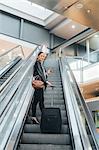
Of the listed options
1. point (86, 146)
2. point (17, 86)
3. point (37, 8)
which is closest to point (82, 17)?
point (17, 86)

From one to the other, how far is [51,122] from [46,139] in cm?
39

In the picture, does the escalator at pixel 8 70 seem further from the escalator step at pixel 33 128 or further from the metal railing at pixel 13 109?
the escalator step at pixel 33 128

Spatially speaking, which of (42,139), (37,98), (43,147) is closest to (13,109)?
(42,139)

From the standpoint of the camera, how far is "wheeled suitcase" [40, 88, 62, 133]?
211 inches

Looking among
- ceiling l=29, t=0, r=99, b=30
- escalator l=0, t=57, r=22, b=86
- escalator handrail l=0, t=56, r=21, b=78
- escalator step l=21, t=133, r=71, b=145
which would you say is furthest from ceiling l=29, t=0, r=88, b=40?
→ escalator step l=21, t=133, r=71, b=145

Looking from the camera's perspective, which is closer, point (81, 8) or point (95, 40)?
point (81, 8)

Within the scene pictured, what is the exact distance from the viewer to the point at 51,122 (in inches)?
213

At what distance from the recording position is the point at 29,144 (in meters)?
4.88

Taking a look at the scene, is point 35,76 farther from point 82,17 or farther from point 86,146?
point 86,146

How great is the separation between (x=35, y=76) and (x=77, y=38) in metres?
14.6

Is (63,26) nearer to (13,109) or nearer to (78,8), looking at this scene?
(78,8)

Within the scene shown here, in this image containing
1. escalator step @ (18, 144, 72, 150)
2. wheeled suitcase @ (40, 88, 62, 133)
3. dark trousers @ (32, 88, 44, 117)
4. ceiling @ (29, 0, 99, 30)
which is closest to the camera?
escalator step @ (18, 144, 72, 150)

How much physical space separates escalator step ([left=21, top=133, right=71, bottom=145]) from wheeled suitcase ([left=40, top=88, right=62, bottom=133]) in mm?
163

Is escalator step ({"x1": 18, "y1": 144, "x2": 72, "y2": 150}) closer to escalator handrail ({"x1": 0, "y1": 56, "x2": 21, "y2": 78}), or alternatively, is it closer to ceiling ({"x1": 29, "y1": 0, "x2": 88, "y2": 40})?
escalator handrail ({"x1": 0, "y1": 56, "x2": 21, "y2": 78})
